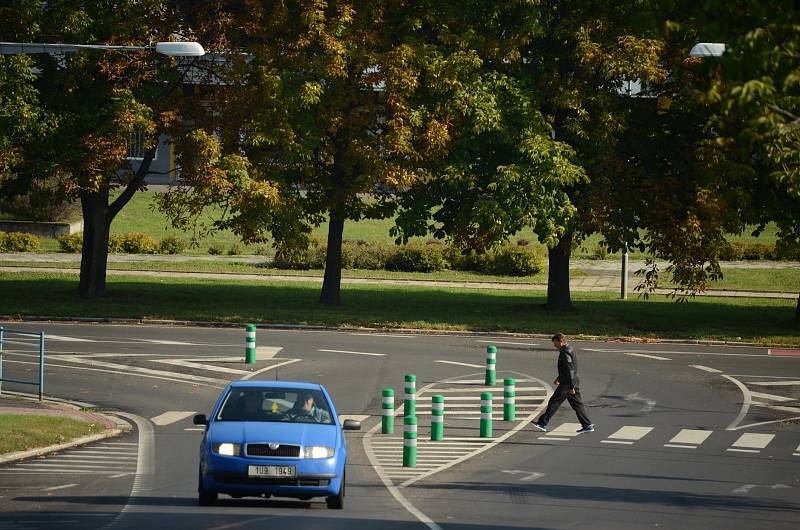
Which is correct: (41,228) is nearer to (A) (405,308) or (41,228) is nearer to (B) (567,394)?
(A) (405,308)

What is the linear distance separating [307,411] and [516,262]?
1688 inches

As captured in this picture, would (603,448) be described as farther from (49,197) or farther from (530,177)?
(49,197)

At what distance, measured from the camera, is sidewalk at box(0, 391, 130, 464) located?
20409 mm

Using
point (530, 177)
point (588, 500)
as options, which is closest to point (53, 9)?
point (530, 177)

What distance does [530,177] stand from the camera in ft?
131

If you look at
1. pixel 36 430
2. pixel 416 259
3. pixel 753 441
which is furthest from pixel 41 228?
pixel 753 441

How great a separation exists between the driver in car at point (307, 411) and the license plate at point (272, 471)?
47.0 inches

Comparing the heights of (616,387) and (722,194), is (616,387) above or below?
below

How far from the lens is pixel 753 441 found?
2270 cm

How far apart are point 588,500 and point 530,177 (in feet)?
77.4

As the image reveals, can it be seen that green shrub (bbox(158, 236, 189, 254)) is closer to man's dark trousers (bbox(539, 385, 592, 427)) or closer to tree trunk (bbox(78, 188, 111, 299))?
tree trunk (bbox(78, 188, 111, 299))

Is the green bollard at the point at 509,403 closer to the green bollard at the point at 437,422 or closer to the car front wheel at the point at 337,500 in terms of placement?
the green bollard at the point at 437,422

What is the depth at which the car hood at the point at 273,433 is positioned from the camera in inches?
625

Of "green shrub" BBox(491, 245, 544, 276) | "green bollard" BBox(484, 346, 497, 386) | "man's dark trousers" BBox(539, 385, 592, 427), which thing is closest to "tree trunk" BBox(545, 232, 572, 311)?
"green shrub" BBox(491, 245, 544, 276)
